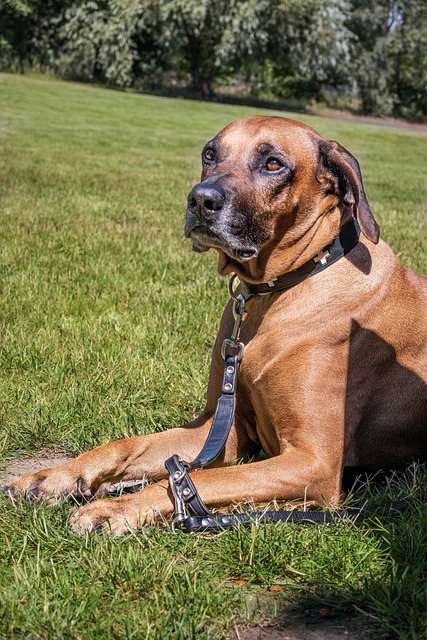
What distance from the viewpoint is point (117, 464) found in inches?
131

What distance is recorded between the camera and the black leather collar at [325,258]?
3369 mm

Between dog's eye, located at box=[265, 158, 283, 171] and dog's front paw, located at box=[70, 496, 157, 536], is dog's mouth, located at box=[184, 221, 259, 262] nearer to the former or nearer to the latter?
dog's eye, located at box=[265, 158, 283, 171]

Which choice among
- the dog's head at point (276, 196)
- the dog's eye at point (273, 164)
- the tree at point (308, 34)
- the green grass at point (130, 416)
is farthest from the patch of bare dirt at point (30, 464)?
the tree at point (308, 34)

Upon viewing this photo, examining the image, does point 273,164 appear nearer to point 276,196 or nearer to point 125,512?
point 276,196

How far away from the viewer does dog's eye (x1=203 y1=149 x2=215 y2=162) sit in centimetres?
355

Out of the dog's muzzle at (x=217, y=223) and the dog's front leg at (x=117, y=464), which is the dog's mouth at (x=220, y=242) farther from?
the dog's front leg at (x=117, y=464)

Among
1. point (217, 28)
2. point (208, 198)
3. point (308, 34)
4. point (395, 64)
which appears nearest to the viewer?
point (208, 198)

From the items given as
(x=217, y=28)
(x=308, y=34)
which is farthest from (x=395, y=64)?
(x=217, y=28)

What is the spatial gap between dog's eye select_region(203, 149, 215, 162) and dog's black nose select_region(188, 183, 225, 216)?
389 millimetres

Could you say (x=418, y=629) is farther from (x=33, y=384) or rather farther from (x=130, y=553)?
(x=33, y=384)

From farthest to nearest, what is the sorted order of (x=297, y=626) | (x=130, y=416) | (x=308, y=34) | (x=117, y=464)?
(x=308, y=34) → (x=130, y=416) → (x=117, y=464) → (x=297, y=626)

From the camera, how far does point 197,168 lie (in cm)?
1425

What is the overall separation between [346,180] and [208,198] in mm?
623

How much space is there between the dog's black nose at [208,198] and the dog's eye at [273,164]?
11.4 inches
